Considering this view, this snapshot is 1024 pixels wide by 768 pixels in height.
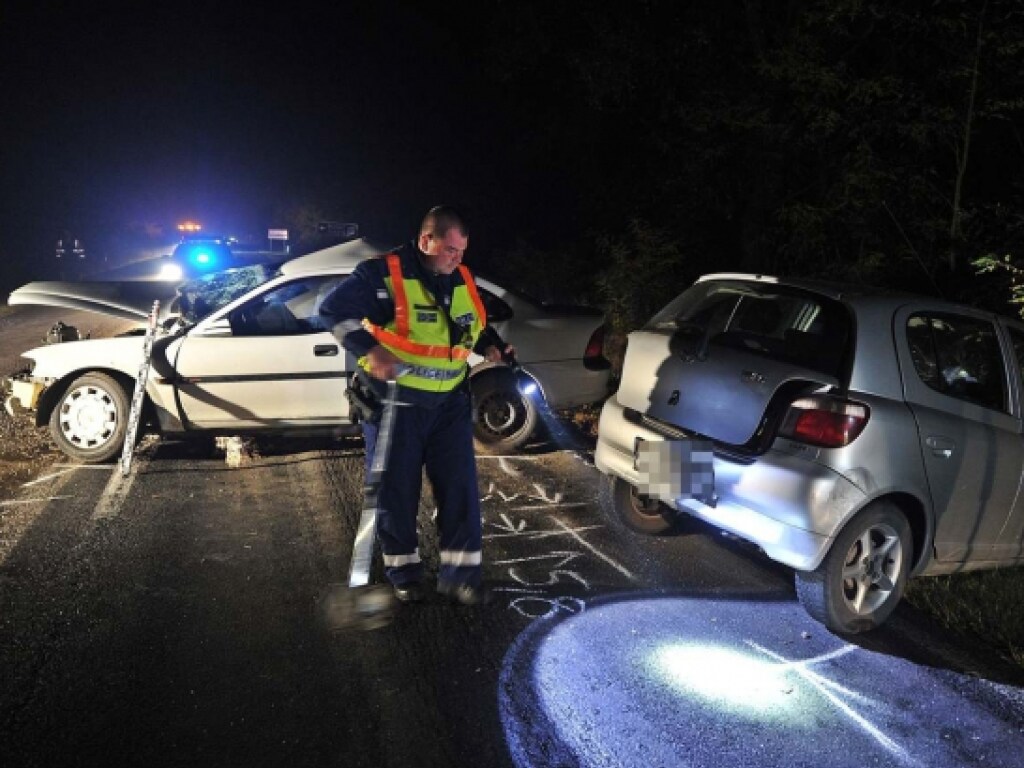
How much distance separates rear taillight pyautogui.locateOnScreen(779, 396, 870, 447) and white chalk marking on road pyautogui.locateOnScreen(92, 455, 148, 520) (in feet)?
12.9

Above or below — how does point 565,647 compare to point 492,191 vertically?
below

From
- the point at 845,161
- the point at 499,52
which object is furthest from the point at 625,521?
the point at 499,52

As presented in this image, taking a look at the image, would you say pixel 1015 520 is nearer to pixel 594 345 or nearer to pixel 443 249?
pixel 443 249

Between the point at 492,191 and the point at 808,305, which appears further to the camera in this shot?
the point at 492,191

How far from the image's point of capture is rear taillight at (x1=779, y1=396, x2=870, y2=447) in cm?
376

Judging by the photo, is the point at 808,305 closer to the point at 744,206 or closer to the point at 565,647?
the point at 565,647

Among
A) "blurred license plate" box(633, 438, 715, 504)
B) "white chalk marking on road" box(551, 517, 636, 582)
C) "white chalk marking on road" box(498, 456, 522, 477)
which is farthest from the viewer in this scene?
"white chalk marking on road" box(498, 456, 522, 477)

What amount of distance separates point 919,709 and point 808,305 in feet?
7.19

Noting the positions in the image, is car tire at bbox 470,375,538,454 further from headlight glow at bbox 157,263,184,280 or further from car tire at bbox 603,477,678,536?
headlight glow at bbox 157,263,184,280

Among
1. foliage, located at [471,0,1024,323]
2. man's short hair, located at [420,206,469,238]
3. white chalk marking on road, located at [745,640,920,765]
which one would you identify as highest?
foliage, located at [471,0,1024,323]

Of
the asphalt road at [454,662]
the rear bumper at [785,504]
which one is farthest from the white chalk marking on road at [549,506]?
the rear bumper at [785,504]

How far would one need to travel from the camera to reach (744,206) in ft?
39.5

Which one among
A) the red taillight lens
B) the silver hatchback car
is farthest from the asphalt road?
the red taillight lens

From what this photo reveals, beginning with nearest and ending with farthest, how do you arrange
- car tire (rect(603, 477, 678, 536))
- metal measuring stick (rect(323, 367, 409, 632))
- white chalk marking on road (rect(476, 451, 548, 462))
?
1. metal measuring stick (rect(323, 367, 409, 632))
2. car tire (rect(603, 477, 678, 536))
3. white chalk marking on road (rect(476, 451, 548, 462))
